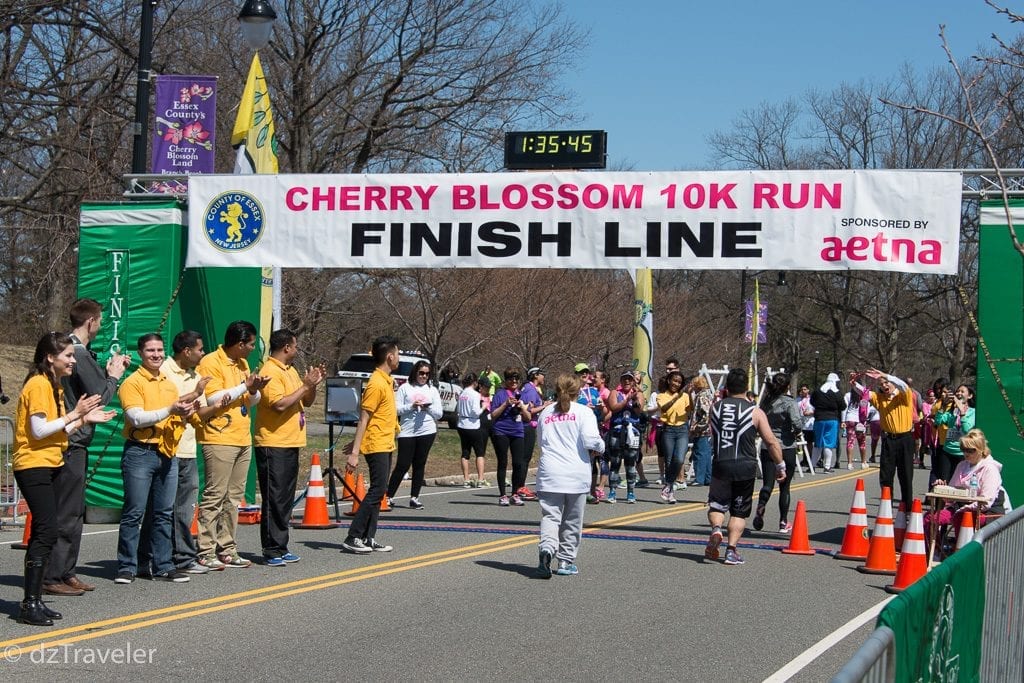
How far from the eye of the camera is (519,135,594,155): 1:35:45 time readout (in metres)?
24.3

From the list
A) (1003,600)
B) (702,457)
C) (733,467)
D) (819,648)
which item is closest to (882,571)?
(733,467)

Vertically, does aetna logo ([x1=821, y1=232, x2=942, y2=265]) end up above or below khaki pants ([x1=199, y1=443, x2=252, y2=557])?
above

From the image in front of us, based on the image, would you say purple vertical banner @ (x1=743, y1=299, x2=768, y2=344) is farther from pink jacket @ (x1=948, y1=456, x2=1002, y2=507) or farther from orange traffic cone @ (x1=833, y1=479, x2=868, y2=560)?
pink jacket @ (x1=948, y1=456, x2=1002, y2=507)

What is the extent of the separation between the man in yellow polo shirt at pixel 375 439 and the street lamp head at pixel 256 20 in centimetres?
450

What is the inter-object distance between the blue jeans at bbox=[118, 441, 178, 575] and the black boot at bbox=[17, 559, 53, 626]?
58.4 inches

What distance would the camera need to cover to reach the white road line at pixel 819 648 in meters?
7.43

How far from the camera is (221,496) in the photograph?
10438 mm

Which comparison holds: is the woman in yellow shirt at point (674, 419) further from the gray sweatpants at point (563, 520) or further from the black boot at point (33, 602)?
the black boot at point (33, 602)

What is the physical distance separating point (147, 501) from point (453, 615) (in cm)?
269

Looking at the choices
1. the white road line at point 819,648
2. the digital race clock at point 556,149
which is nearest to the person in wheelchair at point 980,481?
the white road line at point 819,648

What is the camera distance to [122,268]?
1427cm

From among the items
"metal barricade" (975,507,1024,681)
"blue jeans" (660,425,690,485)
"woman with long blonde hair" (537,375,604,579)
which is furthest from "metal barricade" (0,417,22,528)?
"metal barricade" (975,507,1024,681)

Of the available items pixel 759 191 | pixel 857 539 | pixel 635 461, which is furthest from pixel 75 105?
pixel 857 539

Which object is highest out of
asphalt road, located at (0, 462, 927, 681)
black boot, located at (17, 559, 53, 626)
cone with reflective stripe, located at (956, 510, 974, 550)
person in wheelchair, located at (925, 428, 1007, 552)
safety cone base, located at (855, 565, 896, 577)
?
person in wheelchair, located at (925, 428, 1007, 552)
